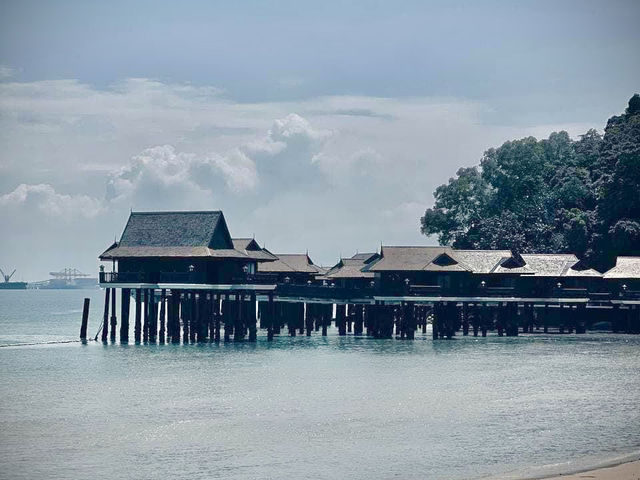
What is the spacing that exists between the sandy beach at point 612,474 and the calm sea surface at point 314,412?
1.12 meters

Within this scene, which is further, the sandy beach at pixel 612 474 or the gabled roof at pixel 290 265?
the gabled roof at pixel 290 265

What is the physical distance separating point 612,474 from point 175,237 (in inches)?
1803

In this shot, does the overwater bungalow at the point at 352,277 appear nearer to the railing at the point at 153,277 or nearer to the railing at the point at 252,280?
the railing at the point at 252,280

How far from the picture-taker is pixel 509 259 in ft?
268

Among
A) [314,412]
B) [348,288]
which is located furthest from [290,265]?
[314,412]

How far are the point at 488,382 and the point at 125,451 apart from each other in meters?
21.5

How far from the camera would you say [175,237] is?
2820 inches

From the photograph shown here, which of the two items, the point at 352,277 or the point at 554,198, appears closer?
the point at 352,277

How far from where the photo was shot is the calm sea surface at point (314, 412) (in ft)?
107

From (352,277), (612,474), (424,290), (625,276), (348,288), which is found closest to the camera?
(612,474)

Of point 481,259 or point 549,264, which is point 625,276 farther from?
point 481,259

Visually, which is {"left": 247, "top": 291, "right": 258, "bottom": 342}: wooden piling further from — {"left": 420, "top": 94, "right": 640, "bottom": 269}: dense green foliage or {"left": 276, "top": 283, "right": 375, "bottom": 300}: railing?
{"left": 420, "top": 94, "right": 640, "bottom": 269}: dense green foliage

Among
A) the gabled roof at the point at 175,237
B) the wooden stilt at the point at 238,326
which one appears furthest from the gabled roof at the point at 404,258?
the gabled roof at the point at 175,237

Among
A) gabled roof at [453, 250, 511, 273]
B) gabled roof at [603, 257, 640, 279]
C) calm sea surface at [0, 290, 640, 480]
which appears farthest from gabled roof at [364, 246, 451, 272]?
gabled roof at [603, 257, 640, 279]
